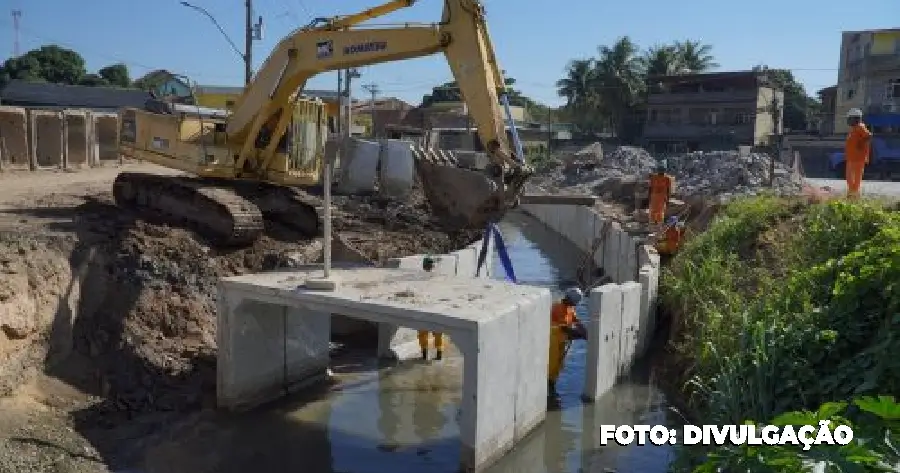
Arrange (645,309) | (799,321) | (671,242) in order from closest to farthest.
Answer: (799,321)
(645,309)
(671,242)

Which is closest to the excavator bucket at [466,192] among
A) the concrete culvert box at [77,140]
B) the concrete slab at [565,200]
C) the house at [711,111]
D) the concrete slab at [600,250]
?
the concrete slab at [600,250]

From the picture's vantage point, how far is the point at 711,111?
160 ft

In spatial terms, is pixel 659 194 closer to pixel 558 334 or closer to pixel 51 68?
pixel 558 334

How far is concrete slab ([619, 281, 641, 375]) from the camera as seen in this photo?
11.3 m

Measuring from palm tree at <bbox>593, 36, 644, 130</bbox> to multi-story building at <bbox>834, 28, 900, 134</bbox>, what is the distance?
1318 centimetres

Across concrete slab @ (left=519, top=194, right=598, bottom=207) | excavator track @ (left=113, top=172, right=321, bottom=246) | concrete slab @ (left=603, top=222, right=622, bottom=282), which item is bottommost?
concrete slab @ (left=603, top=222, right=622, bottom=282)

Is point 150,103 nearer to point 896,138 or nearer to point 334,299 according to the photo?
point 334,299

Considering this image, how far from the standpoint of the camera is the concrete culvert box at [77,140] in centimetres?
2570

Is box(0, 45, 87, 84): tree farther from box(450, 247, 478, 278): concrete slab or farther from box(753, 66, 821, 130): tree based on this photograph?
box(753, 66, 821, 130): tree

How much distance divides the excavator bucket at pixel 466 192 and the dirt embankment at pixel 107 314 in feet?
7.73

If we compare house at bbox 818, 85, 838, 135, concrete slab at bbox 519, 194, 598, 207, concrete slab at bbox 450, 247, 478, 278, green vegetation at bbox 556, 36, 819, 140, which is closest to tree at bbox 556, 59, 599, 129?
green vegetation at bbox 556, 36, 819, 140

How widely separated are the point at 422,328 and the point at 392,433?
207 cm

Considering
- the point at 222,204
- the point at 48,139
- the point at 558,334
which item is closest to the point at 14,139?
the point at 48,139

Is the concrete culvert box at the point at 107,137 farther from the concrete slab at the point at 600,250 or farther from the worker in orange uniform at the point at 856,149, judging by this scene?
the worker in orange uniform at the point at 856,149
